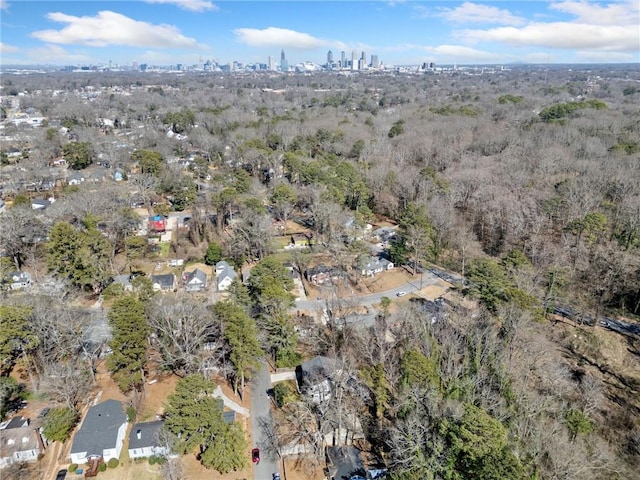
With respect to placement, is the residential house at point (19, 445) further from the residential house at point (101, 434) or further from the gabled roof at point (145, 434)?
the gabled roof at point (145, 434)

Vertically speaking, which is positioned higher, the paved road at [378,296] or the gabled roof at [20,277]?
the gabled roof at [20,277]

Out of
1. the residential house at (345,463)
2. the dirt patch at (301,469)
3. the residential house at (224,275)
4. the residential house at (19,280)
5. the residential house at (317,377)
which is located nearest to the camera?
the residential house at (345,463)

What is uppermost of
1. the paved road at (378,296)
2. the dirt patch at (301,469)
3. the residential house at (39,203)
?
the residential house at (39,203)

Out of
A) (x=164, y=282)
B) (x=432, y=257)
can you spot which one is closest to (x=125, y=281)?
(x=164, y=282)

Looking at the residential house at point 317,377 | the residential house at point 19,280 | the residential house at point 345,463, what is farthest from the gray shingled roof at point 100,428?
the residential house at point 19,280

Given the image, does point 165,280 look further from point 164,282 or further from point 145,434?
point 145,434

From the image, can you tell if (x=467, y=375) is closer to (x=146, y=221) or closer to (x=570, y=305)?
(x=570, y=305)

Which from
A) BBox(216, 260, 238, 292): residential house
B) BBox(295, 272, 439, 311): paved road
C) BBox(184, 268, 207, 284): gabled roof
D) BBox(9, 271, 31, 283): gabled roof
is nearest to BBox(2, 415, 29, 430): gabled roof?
BBox(184, 268, 207, 284): gabled roof

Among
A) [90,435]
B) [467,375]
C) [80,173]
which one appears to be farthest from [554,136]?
[80,173]
